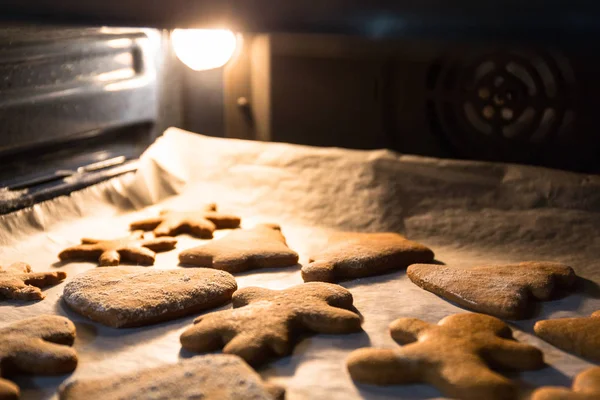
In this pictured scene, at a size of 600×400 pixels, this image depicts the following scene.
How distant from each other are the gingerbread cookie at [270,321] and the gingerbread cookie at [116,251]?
13.6 inches

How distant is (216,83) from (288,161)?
0.43 metres

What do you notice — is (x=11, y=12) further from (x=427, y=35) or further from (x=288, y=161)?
(x=288, y=161)

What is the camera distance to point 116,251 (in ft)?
5.34

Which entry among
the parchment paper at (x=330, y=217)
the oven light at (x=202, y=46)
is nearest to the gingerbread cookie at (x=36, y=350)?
the parchment paper at (x=330, y=217)

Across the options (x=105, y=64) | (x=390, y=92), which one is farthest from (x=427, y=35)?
(x=105, y=64)

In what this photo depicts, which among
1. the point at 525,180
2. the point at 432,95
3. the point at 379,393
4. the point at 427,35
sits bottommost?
the point at 379,393

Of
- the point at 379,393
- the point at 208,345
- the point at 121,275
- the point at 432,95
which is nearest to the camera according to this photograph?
the point at 379,393

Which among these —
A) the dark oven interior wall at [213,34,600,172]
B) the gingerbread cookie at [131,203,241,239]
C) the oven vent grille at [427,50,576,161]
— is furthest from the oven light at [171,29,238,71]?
the oven vent grille at [427,50,576,161]

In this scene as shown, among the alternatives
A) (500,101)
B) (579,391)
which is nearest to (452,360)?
(579,391)

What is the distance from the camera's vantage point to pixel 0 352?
3.82 feet

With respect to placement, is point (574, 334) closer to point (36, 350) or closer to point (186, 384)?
point (186, 384)

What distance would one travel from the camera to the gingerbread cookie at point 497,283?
4.43 feet

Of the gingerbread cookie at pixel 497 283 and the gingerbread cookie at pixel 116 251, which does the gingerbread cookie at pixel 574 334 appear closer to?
the gingerbread cookie at pixel 497 283

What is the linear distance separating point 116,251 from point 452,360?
801 millimetres
